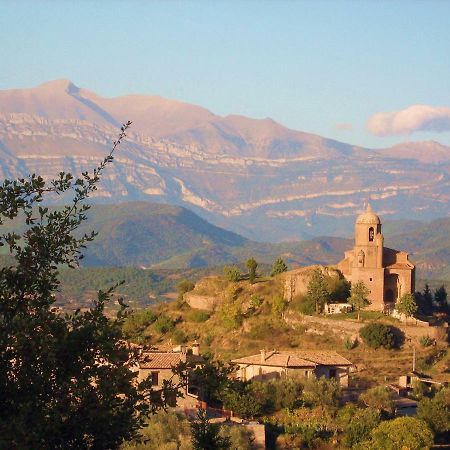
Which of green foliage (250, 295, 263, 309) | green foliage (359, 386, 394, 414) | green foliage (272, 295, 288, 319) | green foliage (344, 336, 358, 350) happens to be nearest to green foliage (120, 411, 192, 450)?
green foliage (359, 386, 394, 414)

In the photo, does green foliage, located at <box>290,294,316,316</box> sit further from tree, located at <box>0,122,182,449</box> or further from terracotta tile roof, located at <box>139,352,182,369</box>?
tree, located at <box>0,122,182,449</box>

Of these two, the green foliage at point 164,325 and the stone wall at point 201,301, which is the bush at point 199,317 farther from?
the green foliage at point 164,325

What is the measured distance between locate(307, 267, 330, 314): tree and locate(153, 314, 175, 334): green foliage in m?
12.8

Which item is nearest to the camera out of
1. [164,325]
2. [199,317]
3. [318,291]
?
[318,291]

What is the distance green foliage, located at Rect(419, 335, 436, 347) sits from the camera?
75625mm

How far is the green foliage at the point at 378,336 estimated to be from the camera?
7506 centimetres

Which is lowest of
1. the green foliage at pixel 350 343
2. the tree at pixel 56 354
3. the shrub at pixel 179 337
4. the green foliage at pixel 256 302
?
the shrub at pixel 179 337

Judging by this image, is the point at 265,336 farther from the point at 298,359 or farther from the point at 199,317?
the point at 298,359

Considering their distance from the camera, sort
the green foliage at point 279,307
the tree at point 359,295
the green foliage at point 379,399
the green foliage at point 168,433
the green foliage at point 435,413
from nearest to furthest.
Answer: the green foliage at point 168,433 → the green foliage at point 435,413 → the green foliage at point 379,399 → the tree at point 359,295 → the green foliage at point 279,307

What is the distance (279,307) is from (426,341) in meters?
11.4

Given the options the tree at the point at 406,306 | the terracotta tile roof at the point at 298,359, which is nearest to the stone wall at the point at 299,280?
the tree at the point at 406,306

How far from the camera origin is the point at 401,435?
53.7 meters

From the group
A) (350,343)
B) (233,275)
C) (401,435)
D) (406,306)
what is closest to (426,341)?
(406,306)

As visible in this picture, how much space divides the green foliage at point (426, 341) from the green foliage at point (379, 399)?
13.9 meters
